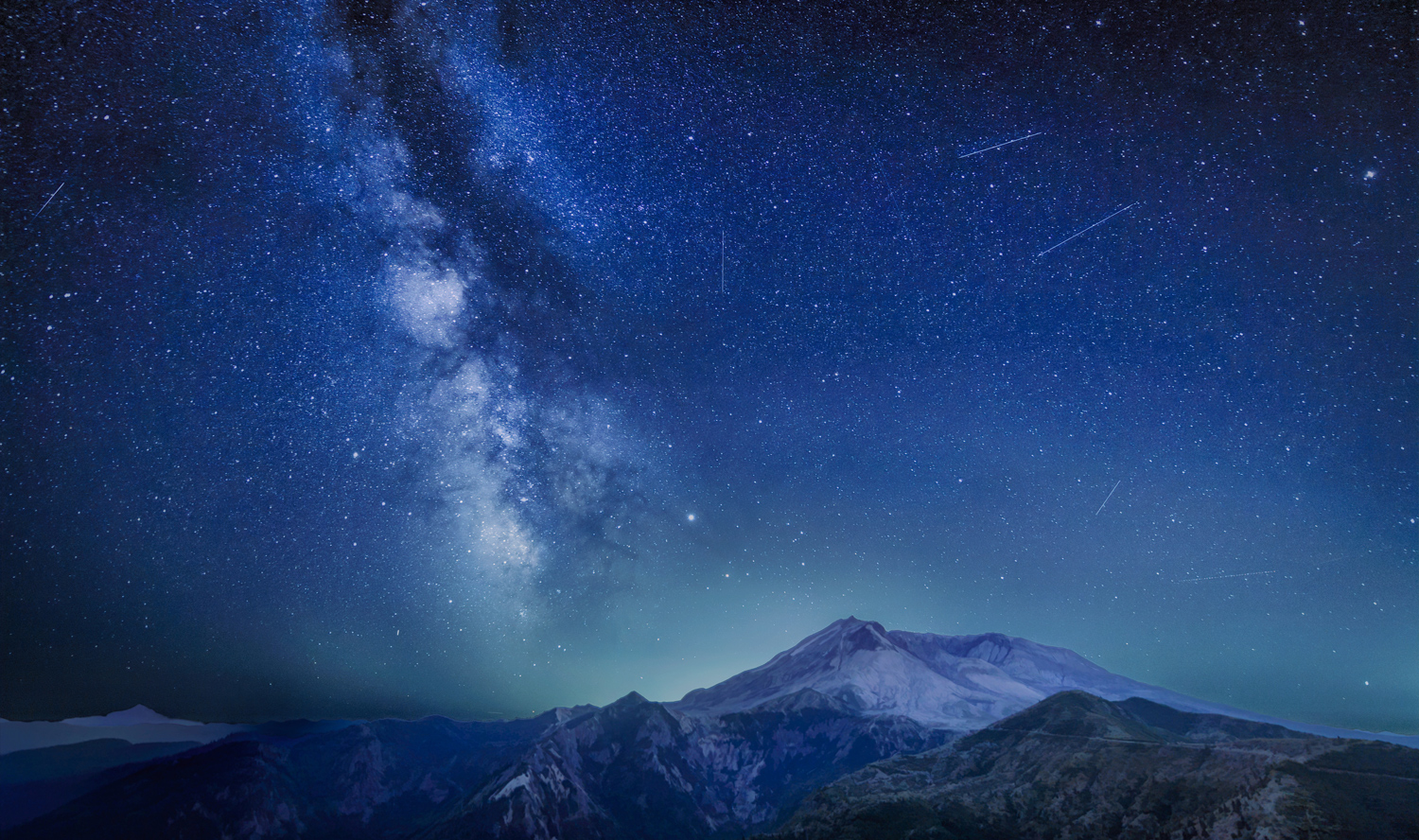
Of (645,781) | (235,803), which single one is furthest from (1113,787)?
(235,803)

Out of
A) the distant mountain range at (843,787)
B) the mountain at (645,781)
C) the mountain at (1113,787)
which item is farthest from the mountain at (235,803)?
the mountain at (1113,787)

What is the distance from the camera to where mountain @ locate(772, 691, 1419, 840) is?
190 ft


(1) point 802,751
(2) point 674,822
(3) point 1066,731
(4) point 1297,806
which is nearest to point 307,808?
(2) point 674,822

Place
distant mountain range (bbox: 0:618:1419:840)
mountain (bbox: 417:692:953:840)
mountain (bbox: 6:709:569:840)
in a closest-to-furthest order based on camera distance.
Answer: distant mountain range (bbox: 0:618:1419:840), mountain (bbox: 417:692:953:840), mountain (bbox: 6:709:569:840)

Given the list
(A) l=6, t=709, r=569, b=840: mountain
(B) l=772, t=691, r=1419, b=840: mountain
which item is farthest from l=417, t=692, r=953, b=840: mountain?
(B) l=772, t=691, r=1419, b=840: mountain

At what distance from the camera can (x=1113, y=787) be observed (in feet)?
258

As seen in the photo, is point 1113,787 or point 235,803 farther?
point 235,803

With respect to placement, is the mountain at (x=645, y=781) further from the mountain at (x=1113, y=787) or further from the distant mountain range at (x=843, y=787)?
the mountain at (x=1113, y=787)

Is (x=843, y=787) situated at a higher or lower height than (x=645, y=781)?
higher

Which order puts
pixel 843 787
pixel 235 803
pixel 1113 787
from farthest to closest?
1. pixel 235 803
2. pixel 843 787
3. pixel 1113 787

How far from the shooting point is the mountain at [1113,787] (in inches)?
2282

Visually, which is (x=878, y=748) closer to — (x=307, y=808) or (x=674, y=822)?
(x=674, y=822)

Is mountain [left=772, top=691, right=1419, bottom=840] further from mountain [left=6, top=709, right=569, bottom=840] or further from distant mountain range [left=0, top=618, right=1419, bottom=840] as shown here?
mountain [left=6, top=709, right=569, bottom=840]

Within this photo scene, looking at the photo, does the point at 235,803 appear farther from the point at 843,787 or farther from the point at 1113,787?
the point at 1113,787
